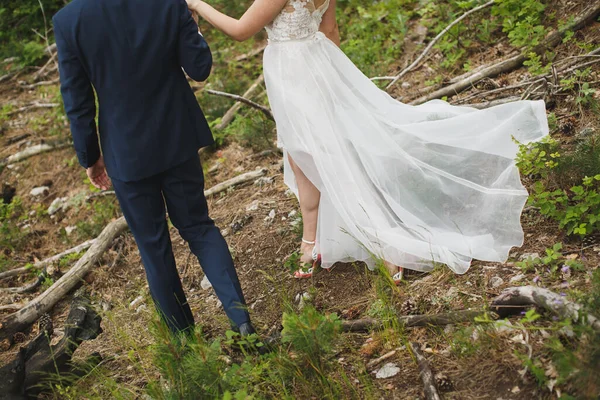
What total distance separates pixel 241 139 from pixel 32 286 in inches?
94.3

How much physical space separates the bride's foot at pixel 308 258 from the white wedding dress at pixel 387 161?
0.61ft

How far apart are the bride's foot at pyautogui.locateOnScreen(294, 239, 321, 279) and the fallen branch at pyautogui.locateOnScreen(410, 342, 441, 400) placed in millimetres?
1129

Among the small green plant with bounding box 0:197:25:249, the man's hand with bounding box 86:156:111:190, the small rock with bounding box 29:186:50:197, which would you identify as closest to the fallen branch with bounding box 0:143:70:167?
the small rock with bounding box 29:186:50:197

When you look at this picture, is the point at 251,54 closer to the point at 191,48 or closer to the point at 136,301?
the point at 136,301

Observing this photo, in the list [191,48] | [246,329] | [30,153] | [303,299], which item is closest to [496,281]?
[303,299]

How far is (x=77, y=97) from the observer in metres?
3.07

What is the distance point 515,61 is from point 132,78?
3582 millimetres

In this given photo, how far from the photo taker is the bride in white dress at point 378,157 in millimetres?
3520

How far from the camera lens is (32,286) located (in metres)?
5.18

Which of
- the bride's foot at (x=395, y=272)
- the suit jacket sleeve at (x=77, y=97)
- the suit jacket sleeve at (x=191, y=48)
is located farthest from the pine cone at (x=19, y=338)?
the bride's foot at (x=395, y=272)

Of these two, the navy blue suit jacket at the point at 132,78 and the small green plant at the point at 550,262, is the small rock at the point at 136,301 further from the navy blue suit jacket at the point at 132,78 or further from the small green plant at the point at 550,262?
the small green plant at the point at 550,262

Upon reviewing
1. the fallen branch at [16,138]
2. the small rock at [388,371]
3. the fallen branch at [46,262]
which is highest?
the fallen branch at [16,138]

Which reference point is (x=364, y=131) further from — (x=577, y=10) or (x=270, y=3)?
(x=577, y=10)

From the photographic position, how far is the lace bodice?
3.50 meters
